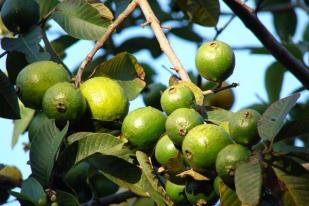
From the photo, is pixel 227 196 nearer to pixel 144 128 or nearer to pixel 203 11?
pixel 144 128

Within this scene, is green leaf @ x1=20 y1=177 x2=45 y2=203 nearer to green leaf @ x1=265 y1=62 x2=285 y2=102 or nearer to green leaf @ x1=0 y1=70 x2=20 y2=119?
green leaf @ x1=0 y1=70 x2=20 y2=119

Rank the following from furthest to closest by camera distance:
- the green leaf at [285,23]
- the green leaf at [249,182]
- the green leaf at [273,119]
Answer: the green leaf at [285,23], the green leaf at [273,119], the green leaf at [249,182]

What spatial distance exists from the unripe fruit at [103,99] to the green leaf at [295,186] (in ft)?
1.42

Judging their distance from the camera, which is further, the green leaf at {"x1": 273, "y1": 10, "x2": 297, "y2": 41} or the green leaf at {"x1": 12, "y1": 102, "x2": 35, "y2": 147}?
the green leaf at {"x1": 273, "y1": 10, "x2": 297, "y2": 41}

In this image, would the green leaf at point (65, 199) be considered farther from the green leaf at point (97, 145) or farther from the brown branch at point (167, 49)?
the brown branch at point (167, 49)

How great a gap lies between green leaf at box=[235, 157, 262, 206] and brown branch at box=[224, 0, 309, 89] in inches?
37.9

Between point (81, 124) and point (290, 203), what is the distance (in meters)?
0.52

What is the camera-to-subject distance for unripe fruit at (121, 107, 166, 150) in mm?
1566

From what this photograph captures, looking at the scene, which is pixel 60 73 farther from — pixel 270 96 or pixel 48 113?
pixel 270 96

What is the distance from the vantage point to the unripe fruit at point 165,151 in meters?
1.49

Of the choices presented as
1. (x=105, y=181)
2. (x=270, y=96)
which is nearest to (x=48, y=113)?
(x=105, y=181)

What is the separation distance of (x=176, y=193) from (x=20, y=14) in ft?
2.24

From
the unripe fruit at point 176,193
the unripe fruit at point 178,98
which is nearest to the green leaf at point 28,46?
the unripe fruit at point 178,98

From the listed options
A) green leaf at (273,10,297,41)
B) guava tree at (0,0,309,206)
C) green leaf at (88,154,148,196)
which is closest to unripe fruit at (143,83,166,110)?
guava tree at (0,0,309,206)
